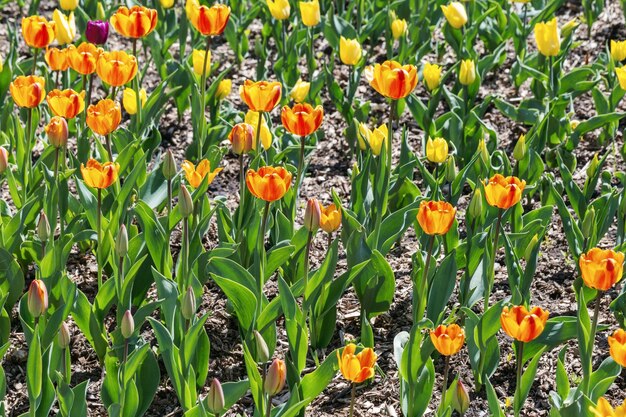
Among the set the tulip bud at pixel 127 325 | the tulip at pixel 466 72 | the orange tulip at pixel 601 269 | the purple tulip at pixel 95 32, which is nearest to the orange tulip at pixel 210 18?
the purple tulip at pixel 95 32

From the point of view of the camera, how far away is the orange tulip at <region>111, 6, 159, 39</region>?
391 centimetres

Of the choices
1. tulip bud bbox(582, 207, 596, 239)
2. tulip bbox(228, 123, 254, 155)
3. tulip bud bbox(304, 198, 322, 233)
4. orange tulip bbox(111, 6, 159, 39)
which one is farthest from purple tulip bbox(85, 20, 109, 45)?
tulip bud bbox(582, 207, 596, 239)

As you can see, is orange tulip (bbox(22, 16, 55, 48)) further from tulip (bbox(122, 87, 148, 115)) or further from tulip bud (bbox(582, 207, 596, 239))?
tulip bud (bbox(582, 207, 596, 239))

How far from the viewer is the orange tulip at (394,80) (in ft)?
11.0

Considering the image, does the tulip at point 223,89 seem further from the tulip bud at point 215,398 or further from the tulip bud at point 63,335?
the tulip bud at point 215,398

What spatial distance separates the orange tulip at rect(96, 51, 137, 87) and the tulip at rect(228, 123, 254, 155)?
49 cm

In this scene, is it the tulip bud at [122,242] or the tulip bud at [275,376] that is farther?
the tulip bud at [122,242]

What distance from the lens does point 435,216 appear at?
2.94 meters

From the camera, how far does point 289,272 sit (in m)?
3.61

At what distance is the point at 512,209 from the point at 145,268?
4.35 ft

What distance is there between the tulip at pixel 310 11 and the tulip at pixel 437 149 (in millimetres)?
1235

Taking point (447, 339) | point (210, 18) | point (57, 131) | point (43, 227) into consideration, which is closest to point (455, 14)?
point (210, 18)

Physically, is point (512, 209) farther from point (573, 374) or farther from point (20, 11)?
point (20, 11)

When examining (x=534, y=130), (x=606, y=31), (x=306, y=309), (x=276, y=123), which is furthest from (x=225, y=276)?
(x=606, y=31)
